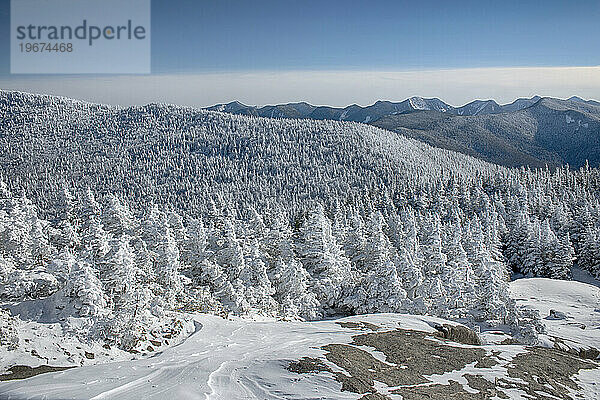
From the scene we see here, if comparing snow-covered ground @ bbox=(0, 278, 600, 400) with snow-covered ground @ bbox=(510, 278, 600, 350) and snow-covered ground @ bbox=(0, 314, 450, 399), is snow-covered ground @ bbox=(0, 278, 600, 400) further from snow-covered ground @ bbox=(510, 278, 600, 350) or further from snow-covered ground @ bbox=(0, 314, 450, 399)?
snow-covered ground @ bbox=(510, 278, 600, 350)

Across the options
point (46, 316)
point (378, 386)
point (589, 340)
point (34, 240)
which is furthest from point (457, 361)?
point (34, 240)

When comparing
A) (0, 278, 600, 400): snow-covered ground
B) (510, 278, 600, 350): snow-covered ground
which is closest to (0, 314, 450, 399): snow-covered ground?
(0, 278, 600, 400): snow-covered ground

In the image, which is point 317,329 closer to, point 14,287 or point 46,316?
point 46,316

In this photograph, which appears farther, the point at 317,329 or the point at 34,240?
the point at 34,240

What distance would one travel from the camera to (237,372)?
56.0 feet

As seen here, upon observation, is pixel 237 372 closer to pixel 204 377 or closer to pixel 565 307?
pixel 204 377

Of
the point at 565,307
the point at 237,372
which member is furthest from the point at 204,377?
the point at 565,307

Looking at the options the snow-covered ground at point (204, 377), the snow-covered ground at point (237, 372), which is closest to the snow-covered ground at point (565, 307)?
the snow-covered ground at point (237, 372)

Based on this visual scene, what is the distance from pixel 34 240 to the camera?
105 feet

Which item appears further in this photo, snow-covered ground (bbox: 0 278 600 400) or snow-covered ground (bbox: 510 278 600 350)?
snow-covered ground (bbox: 510 278 600 350)

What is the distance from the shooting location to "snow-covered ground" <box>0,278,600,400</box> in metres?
15.0

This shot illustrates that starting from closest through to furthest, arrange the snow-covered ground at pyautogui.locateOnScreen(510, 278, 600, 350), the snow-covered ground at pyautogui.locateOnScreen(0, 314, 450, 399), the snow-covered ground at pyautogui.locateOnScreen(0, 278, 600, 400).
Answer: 1. the snow-covered ground at pyautogui.locateOnScreen(0, 314, 450, 399)
2. the snow-covered ground at pyautogui.locateOnScreen(0, 278, 600, 400)
3. the snow-covered ground at pyautogui.locateOnScreen(510, 278, 600, 350)

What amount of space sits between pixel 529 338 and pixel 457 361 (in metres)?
13.7

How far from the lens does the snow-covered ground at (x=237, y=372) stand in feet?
49.3
